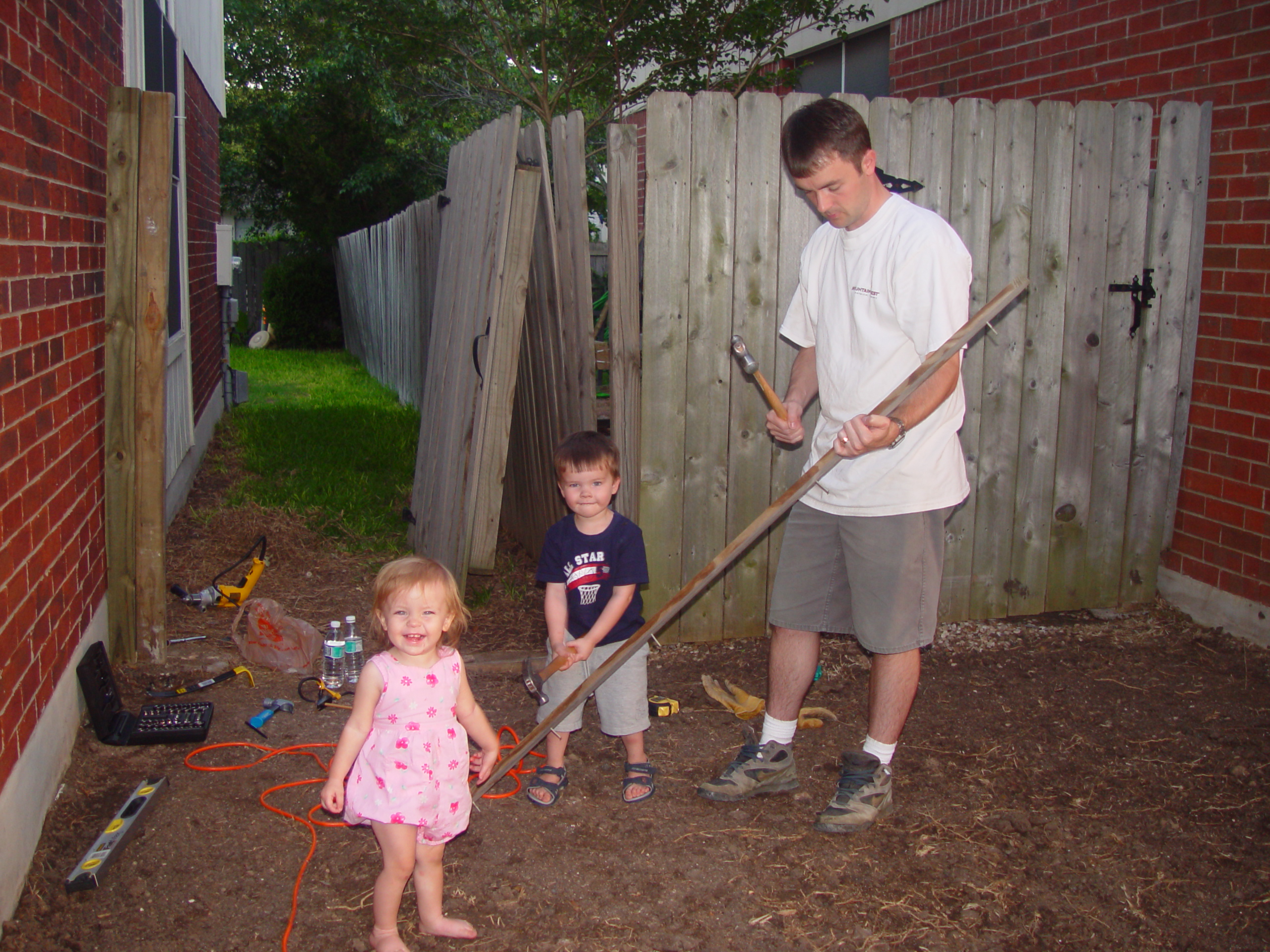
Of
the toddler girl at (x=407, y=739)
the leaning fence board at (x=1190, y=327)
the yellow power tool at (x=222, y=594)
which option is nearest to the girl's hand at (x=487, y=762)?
the toddler girl at (x=407, y=739)

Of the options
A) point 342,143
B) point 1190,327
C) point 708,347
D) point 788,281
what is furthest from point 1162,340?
point 342,143

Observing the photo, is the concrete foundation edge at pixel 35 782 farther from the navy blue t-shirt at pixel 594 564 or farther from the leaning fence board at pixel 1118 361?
the leaning fence board at pixel 1118 361

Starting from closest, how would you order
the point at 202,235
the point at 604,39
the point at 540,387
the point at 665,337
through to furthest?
the point at 665,337
the point at 540,387
the point at 202,235
the point at 604,39

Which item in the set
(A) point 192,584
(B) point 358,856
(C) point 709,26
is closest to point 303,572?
(A) point 192,584

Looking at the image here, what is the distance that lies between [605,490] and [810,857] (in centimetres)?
121

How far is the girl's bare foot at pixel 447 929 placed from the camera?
2.73 meters

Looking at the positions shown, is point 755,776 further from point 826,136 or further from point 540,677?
point 826,136

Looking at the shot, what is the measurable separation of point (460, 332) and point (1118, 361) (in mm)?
3143

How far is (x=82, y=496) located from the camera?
3914 millimetres

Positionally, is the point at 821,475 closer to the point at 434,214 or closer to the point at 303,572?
the point at 303,572

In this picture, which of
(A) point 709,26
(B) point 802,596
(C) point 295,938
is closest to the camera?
(C) point 295,938

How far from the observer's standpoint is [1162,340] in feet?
16.9

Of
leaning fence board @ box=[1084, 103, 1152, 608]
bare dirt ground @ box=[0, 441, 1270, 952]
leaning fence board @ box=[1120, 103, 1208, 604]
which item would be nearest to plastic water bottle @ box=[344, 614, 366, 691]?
bare dirt ground @ box=[0, 441, 1270, 952]

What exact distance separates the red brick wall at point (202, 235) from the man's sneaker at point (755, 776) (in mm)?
6223
